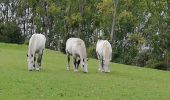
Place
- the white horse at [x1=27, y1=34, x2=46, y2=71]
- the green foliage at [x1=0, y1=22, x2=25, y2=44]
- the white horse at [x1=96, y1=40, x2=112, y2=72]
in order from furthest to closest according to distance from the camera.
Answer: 1. the green foliage at [x1=0, y1=22, x2=25, y2=44]
2. the white horse at [x1=96, y1=40, x2=112, y2=72]
3. the white horse at [x1=27, y1=34, x2=46, y2=71]

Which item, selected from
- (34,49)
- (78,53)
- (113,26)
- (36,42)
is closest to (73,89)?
(78,53)

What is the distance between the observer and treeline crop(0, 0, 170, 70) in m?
60.7

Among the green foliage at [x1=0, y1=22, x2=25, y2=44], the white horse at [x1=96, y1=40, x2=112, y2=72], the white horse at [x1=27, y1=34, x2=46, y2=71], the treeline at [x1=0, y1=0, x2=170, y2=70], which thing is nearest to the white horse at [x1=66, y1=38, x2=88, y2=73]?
the white horse at [x1=96, y1=40, x2=112, y2=72]

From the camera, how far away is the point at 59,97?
16.7m

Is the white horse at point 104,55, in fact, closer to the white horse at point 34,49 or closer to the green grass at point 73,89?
the white horse at point 34,49

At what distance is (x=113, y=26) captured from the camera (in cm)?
5859

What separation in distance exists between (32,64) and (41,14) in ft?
155

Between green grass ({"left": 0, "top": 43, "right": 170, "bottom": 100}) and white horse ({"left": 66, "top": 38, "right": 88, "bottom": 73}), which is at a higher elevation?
white horse ({"left": 66, "top": 38, "right": 88, "bottom": 73})

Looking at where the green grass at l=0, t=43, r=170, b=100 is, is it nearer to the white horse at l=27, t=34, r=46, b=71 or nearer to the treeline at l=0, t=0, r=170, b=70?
the white horse at l=27, t=34, r=46, b=71

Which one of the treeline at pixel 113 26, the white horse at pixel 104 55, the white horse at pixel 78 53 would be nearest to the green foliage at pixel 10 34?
the treeline at pixel 113 26

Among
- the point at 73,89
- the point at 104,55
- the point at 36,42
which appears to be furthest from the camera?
the point at 104,55

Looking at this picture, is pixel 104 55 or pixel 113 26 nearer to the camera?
pixel 104 55

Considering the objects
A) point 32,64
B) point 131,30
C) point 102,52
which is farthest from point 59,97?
point 131,30

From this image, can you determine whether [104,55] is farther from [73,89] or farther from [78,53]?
[73,89]
